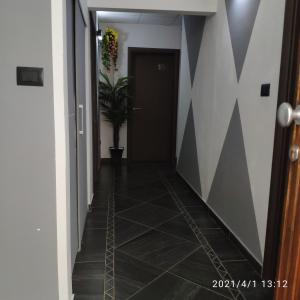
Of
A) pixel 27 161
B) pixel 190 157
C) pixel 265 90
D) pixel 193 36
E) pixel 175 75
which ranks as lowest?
pixel 190 157

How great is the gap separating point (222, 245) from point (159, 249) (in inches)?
21.2

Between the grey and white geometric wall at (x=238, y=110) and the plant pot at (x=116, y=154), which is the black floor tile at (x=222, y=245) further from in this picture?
the plant pot at (x=116, y=154)

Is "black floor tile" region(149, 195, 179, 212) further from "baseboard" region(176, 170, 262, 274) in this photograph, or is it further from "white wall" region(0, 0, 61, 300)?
"white wall" region(0, 0, 61, 300)

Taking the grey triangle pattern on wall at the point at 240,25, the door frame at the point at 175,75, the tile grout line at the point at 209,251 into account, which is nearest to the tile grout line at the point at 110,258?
the tile grout line at the point at 209,251

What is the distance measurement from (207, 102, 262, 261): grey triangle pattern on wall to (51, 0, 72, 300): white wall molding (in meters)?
1.34

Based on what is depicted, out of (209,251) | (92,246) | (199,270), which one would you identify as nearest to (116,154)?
(92,246)

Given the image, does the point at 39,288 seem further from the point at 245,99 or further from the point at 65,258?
the point at 245,99

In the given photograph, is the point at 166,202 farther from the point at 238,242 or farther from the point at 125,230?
the point at 238,242

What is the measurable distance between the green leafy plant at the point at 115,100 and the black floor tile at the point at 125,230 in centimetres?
259

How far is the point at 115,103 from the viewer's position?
17.3 feet

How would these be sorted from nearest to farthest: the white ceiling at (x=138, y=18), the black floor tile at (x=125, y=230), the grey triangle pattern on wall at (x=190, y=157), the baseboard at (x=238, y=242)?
the baseboard at (x=238, y=242) → the black floor tile at (x=125, y=230) → the grey triangle pattern on wall at (x=190, y=157) → the white ceiling at (x=138, y=18)

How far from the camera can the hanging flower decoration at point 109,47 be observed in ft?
16.6

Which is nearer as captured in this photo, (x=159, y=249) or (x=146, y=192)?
(x=159, y=249)

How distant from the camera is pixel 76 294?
182cm
